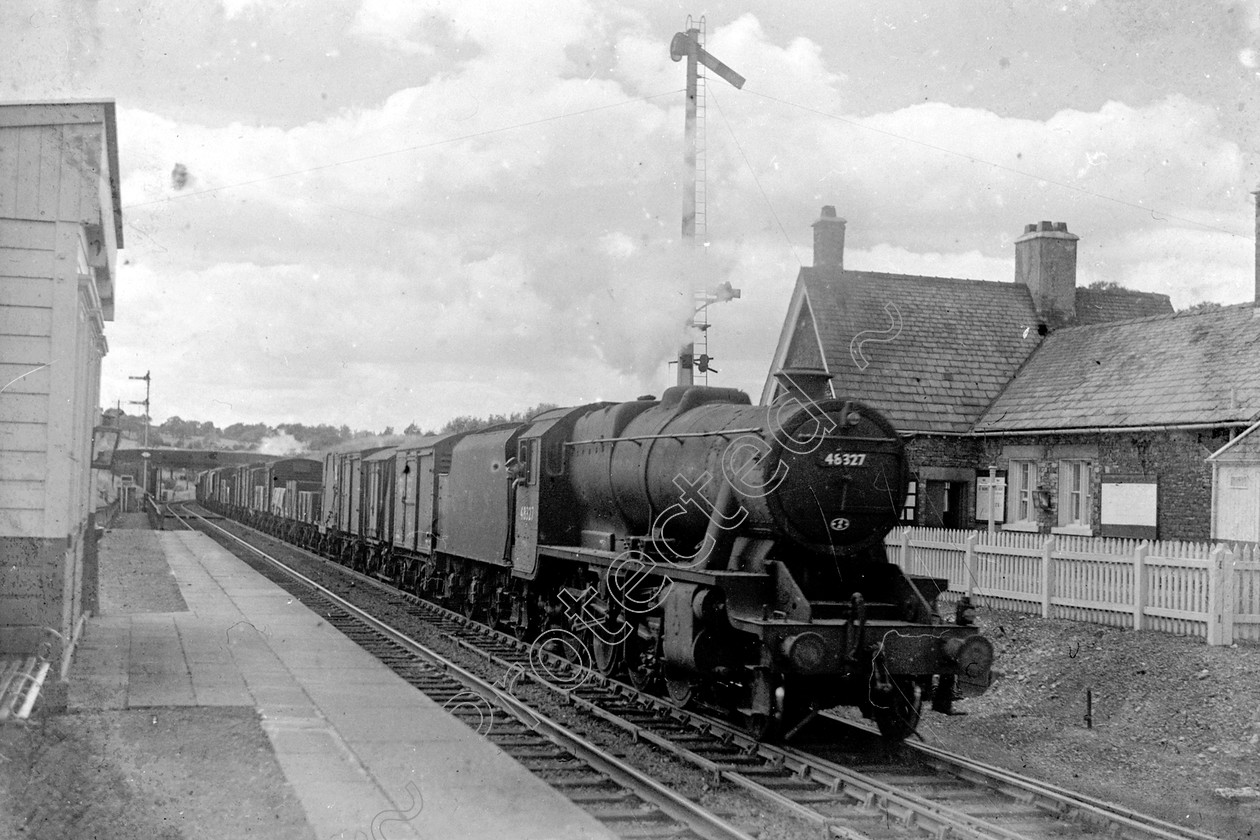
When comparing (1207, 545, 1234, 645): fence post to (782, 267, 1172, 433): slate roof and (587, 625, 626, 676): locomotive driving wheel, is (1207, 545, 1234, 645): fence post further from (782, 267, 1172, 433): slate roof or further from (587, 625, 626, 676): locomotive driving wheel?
(782, 267, 1172, 433): slate roof

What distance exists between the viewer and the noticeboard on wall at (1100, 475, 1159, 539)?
1598 cm

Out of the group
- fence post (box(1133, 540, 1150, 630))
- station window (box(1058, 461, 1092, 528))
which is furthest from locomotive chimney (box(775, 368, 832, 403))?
station window (box(1058, 461, 1092, 528))

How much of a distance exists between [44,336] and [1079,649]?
1130 cm

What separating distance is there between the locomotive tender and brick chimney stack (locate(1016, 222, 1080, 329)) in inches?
542

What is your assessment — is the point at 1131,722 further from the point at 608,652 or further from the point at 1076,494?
Answer: the point at 1076,494

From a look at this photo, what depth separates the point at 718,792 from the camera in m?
7.51

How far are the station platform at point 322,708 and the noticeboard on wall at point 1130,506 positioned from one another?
11.0 m

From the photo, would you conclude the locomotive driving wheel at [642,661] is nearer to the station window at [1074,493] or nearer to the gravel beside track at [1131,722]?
the gravel beside track at [1131,722]

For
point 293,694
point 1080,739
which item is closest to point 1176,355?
point 1080,739

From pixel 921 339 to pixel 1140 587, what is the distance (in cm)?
886

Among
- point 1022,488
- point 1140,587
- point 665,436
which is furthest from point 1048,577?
point 665,436

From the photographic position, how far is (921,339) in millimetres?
21156

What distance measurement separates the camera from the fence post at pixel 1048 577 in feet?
47.2

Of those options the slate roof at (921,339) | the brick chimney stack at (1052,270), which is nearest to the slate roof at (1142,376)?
the slate roof at (921,339)
